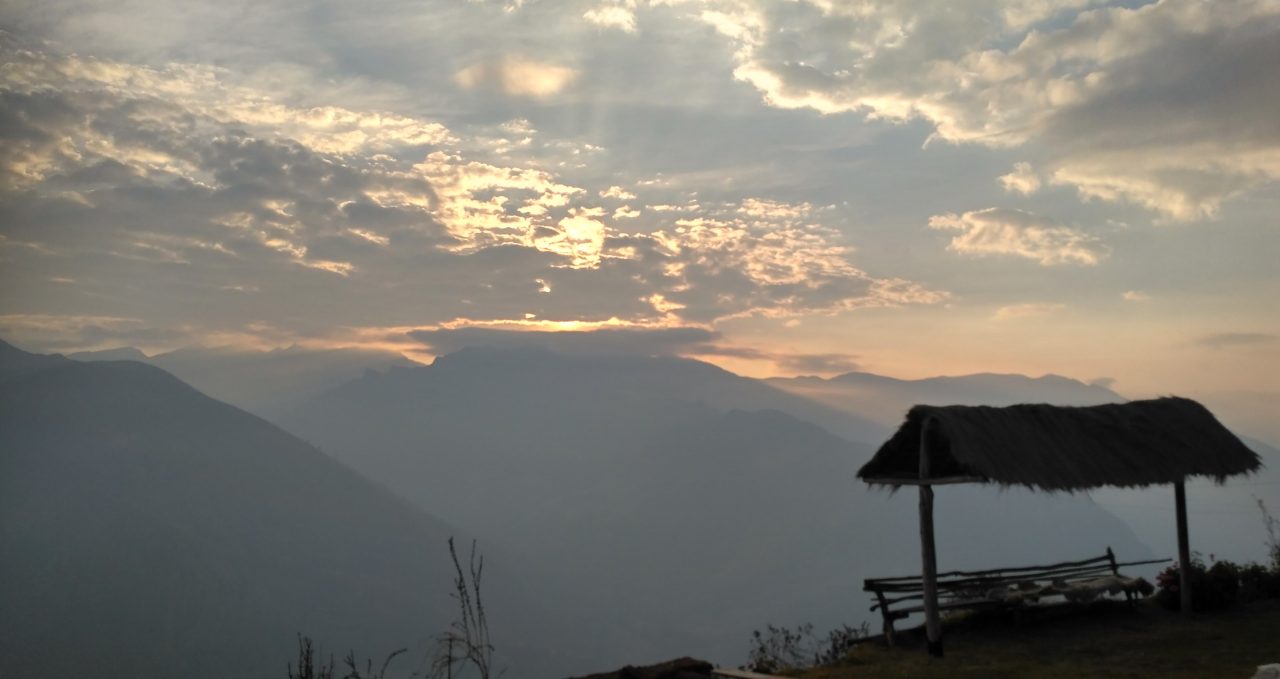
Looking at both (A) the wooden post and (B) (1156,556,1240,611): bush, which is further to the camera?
(B) (1156,556,1240,611): bush

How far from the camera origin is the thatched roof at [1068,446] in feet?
41.7

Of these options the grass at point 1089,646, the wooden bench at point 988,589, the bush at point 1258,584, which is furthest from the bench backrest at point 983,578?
the bush at point 1258,584

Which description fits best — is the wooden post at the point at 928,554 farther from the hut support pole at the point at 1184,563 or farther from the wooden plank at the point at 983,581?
the hut support pole at the point at 1184,563

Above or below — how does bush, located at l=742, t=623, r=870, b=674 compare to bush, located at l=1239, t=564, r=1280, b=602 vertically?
below

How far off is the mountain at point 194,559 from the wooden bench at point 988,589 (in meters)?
105

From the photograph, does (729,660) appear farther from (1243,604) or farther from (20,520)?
(1243,604)

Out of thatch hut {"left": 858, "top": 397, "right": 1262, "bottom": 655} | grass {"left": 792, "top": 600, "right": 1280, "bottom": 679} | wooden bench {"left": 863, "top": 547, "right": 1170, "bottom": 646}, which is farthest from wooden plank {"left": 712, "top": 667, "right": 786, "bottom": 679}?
wooden bench {"left": 863, "top": 547, "right": 1170, "bottom": 646}

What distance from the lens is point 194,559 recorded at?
5709 inches

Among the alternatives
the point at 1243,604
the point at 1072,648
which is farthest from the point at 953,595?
the point at 1243,604

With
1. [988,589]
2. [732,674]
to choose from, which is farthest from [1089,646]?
[732,674]

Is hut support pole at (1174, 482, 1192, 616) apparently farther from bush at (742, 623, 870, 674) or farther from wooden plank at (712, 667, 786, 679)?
wooden plank at (712, 667, 786, 679)

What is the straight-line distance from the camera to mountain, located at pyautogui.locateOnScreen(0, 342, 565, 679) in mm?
119562

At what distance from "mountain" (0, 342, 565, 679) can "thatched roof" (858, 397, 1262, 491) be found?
10599 centimetres

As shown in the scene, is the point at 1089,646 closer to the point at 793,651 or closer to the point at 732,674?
the point at 793,651
